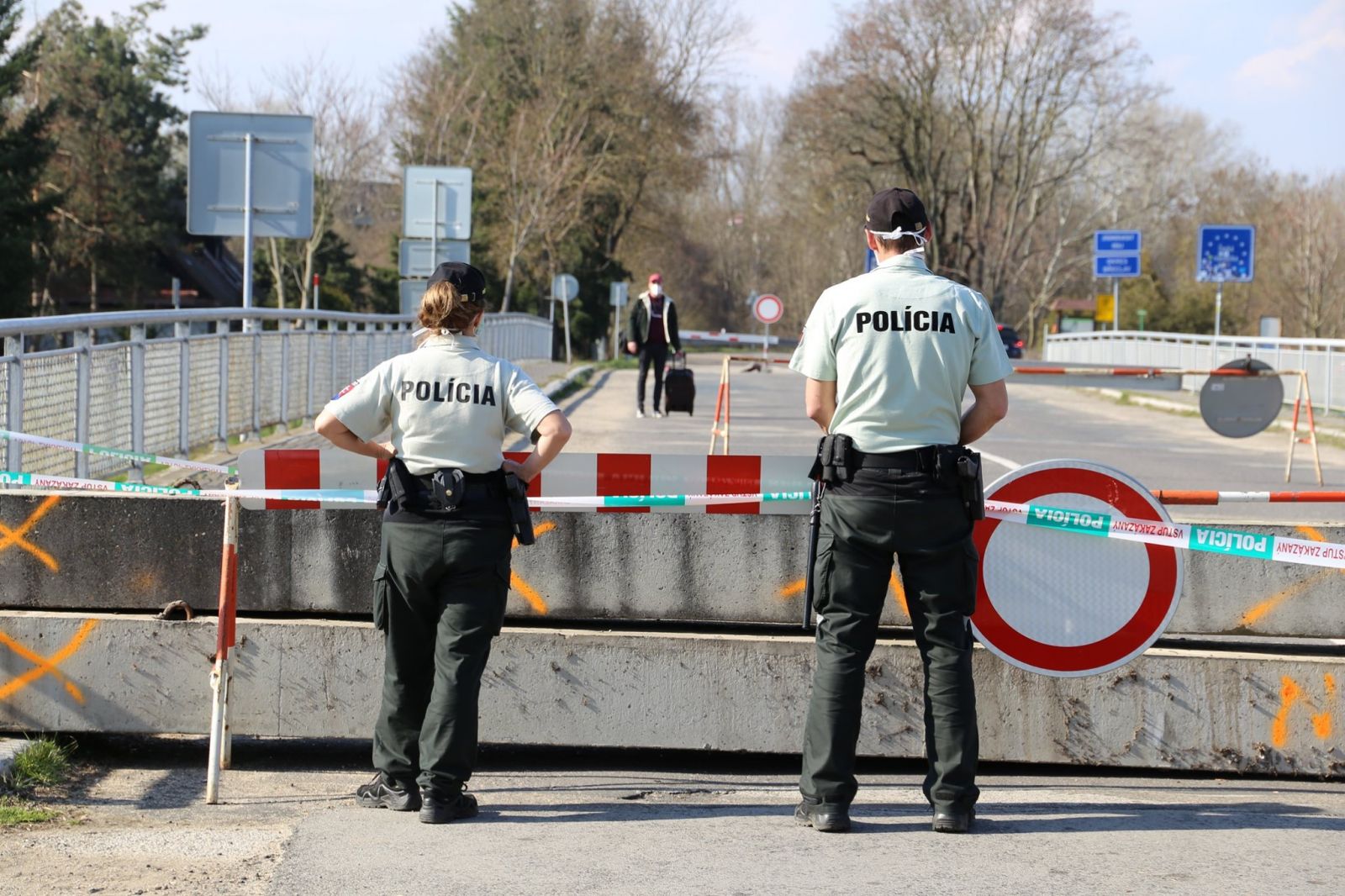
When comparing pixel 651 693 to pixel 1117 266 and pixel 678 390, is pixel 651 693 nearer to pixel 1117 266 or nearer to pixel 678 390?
pixel 678 390

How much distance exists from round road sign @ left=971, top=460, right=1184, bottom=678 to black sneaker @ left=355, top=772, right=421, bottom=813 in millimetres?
1930

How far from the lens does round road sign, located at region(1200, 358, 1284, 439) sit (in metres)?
17.4

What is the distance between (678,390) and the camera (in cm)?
2111

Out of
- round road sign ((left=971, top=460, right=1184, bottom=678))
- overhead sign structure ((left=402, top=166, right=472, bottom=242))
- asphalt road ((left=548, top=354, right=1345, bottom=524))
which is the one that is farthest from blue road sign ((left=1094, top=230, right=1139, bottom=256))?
round road sign ((left=971, top=460, right=1184, bottom=678))

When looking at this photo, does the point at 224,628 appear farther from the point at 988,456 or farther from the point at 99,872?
A: the point at 988,456

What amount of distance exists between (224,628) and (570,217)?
4819 centimetres

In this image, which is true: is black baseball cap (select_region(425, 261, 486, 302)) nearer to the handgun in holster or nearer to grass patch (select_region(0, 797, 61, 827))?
the handgun in holster

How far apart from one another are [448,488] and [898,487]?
1.28 metres

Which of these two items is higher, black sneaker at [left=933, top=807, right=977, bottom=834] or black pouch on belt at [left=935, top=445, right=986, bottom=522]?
black pouch on belt at [left=935, top=445, right=986, bottom=522]

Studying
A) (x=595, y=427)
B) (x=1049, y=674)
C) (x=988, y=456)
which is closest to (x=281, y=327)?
(x=595, y=427)

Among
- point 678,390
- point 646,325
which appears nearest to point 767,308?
point 646,325

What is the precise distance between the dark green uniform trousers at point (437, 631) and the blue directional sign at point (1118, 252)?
46.1 m

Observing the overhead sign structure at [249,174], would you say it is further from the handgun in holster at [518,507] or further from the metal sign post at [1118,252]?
the metal sign post at [1118,252]

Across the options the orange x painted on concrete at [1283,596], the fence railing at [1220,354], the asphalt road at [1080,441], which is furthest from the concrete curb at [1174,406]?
the orange x painted on concrete at [1283,596]
